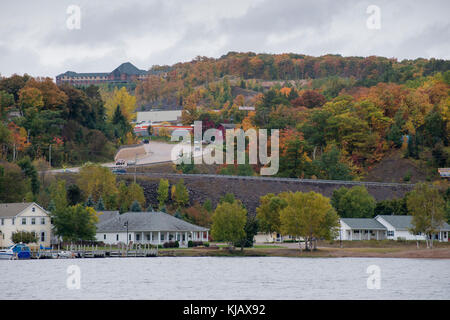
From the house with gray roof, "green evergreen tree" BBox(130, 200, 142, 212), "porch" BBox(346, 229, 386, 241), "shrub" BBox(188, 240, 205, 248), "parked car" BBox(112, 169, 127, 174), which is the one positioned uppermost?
"parked car" BBox(112, 169, 127, 174)

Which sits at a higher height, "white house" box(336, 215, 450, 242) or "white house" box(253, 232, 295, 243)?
"white house" box(336, 215, 450, 242)

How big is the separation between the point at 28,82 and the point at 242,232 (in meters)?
72.3

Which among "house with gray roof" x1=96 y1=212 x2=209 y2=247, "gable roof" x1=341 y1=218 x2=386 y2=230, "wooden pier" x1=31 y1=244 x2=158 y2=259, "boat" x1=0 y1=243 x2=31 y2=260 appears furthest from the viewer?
"gable roof" x1=341 y1=218 x2=386 y2=230

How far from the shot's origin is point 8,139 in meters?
125

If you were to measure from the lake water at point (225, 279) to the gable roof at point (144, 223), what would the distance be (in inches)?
520

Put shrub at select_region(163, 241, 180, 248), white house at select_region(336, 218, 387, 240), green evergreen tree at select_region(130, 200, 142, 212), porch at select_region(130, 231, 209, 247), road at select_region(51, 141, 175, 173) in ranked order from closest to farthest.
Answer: shrub at select_region(163, 241, 180, 248)
porch at select_region(130, 231, 209, 247)
white house at select_region(336, 218, 387, 240)
green evergreen tree at select_region(130, 200, 142, 212)
road at select_region(51, 141, 175, 173)

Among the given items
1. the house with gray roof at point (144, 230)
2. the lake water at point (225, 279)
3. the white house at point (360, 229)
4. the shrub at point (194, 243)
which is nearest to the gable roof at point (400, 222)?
the white house at point (360, 229)

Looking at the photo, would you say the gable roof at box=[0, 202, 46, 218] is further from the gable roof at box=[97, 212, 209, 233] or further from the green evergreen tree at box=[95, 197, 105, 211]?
the green evergreen tree at box=[95, 197, 105, 211]

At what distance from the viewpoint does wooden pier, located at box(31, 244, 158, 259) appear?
8362 cm

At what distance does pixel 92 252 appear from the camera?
8488cm

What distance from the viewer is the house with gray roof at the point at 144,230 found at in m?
95.3

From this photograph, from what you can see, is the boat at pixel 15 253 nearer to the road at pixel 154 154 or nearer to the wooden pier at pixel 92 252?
the wooden pier at pixel 92 252

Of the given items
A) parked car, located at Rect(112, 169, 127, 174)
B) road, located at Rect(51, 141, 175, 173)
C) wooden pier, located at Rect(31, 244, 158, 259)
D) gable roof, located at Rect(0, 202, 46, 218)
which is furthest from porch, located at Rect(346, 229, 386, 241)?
road, located at Rect(51, 141, 175, 173)
